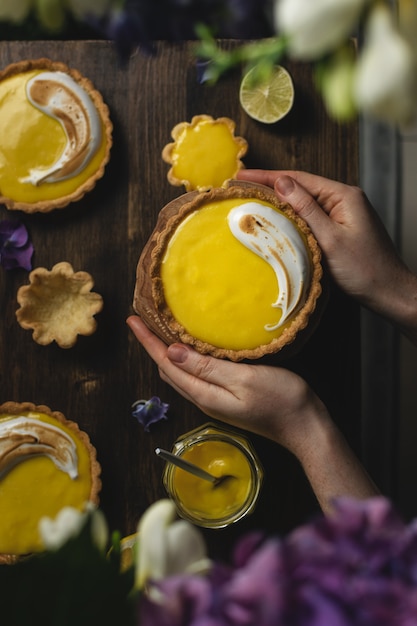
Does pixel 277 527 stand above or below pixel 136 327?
below

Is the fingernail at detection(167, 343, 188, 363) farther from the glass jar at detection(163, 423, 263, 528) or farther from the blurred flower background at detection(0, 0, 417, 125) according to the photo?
the blurred flower background at detection(0, 0, 417, 125)

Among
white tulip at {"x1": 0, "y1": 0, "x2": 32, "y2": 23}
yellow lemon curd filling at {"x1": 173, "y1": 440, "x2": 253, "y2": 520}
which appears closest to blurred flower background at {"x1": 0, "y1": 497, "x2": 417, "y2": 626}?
white tulip at {"x1": 0, "y1": 0, "x2": 32, "y2": 23}

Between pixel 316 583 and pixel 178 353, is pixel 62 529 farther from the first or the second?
pixel 178 353

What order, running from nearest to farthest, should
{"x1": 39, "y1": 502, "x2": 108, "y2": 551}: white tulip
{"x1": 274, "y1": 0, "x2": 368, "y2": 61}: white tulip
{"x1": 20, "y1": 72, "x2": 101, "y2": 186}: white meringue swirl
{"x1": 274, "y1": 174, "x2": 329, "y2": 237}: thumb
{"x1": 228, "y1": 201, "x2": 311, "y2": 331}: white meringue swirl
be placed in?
{"x1": 274, "y1": 0, "x2": 368, "y2": 61}: white tulip, {"x1": 39, "y1": 502, "x2": 108, "y2": 551}: white tulip, {"x1": 228, "y1": 201, "x2": 311, "y2": 331}: white meringue swirl, {"x1": 274, "y1": 174, "x2": 329, "y2": 237}: thumb, {"x1": 20, "y1": 72, "x2": 101, "y2": 186}: white meringue swirl

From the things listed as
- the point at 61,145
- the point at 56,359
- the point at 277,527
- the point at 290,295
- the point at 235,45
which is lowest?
the point at 277,527

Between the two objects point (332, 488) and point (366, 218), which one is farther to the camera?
point (366, 218)

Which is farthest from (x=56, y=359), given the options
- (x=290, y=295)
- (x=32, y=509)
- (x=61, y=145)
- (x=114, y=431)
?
(x=290, y=295)

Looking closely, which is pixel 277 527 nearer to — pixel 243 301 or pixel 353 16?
pixel 243 301
